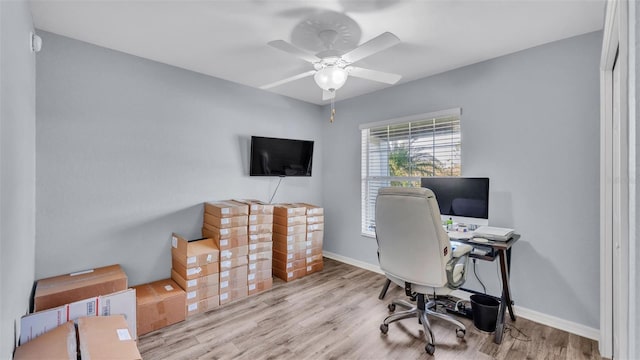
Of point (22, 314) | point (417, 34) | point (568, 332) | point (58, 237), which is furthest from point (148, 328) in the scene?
point (568, 332)

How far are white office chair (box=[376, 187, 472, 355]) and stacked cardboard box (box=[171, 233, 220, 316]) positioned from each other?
166cm

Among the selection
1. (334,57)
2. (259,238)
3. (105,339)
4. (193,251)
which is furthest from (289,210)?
(105,339)

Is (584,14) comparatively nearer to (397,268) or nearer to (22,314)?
(397,268)

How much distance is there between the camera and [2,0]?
121 cm

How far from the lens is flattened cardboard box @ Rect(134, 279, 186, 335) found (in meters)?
2.36

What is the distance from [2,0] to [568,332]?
418cm

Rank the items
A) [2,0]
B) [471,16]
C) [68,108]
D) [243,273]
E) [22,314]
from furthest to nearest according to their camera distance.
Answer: [243,273] < [68,108] < [471,16] < [22,314] < [2,0]

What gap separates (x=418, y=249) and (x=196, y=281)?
2.08 m

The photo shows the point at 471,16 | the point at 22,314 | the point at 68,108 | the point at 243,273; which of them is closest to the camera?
the point at 22,314

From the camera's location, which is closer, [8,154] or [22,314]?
[8,154]

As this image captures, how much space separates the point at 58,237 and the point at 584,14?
4464mm

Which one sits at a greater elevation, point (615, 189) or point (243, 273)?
point (615, 189)

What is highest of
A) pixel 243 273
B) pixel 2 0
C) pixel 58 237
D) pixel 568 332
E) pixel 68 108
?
pixel 2 0

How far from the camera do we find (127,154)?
107 inches
